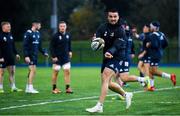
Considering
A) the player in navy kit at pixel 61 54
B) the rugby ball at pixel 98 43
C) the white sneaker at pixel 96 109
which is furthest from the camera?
the player in navy kit at pixel 61 54

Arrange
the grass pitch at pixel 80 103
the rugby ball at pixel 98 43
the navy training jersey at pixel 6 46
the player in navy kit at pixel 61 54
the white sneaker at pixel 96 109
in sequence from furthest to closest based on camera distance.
Answer: the navy training jersey at pixel 6 46, the player in navy kit at pixel 61 54, the rugby ball at pixel 98 43, the grass pitch at pixel 80 103, the white sneaker at pixel 96 109

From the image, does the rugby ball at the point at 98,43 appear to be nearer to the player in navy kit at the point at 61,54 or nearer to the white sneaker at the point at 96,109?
the white sneaker at the point at 96,109

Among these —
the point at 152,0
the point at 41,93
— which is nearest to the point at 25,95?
the point at 41,93

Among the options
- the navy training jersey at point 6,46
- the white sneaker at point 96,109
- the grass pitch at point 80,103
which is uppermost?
the navy training jersey at point 6,46

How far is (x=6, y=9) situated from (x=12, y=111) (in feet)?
156

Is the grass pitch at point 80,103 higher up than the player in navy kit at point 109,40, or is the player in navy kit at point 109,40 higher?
the player in navy kit at point 109,40

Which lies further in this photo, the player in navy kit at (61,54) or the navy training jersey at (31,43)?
the navy training jersey at (31,43)

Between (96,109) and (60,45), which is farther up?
(60,45)

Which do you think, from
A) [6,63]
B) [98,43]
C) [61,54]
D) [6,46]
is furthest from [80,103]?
[6,46]

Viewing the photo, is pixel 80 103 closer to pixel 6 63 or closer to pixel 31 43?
pixel 31 43

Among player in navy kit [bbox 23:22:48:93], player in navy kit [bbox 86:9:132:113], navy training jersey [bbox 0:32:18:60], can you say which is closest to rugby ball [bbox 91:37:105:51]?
player in navy kit [bbox 86:9:132:113]

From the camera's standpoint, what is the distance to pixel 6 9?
61375mm

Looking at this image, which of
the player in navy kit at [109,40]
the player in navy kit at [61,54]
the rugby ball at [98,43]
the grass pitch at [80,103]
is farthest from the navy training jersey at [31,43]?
the rugby ball at [98,43]

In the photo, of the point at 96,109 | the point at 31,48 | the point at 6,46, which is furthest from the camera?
the point at 6,46
